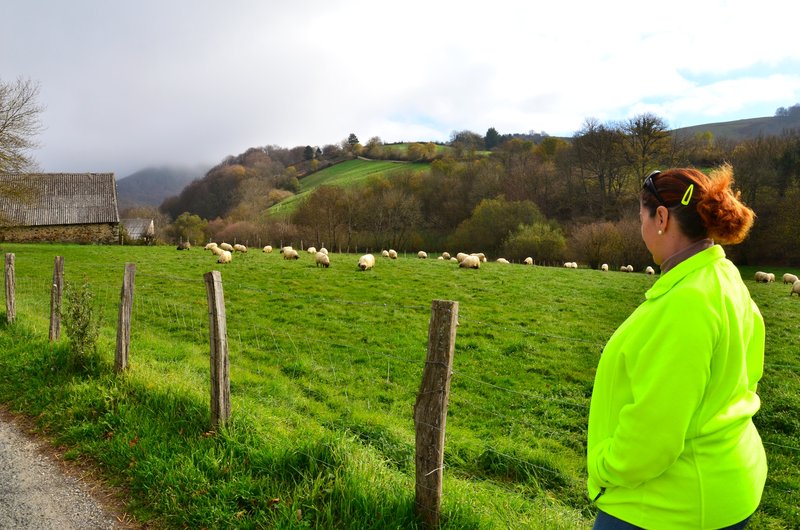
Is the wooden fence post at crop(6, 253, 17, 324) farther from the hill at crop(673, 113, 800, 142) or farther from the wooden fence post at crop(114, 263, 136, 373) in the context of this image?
the hill at crop(673, 113, 800, 142)

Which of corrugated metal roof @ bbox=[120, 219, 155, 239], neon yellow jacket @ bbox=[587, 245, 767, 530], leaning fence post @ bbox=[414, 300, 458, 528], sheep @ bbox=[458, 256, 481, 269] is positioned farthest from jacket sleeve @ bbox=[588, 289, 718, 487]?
corrugated metal roof @ bbox=[120, 219, 155, 239]

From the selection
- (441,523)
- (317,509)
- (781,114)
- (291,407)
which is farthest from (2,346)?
(781,114)

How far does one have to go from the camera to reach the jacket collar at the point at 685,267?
5.71 feet

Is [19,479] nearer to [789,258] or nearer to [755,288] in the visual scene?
[755,288]

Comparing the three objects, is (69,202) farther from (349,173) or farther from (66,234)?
(349,173)

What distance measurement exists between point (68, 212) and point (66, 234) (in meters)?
1.85

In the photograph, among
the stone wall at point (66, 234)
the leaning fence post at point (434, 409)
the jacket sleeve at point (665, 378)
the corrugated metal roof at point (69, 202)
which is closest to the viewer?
the jacket sleeve at point (665, 378)

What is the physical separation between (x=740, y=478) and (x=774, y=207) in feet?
166

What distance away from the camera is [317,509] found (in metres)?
3.42

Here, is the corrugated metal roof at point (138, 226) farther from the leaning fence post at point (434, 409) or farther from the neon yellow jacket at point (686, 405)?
the neon yellow jacket at point (686, 405)

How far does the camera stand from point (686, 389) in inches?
63.8

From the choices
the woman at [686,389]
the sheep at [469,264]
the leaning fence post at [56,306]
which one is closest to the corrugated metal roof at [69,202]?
the sheep at [469,264]

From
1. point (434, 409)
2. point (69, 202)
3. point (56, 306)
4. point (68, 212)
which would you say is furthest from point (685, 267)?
point (69, 202)

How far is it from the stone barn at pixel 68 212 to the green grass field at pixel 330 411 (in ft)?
94.5
